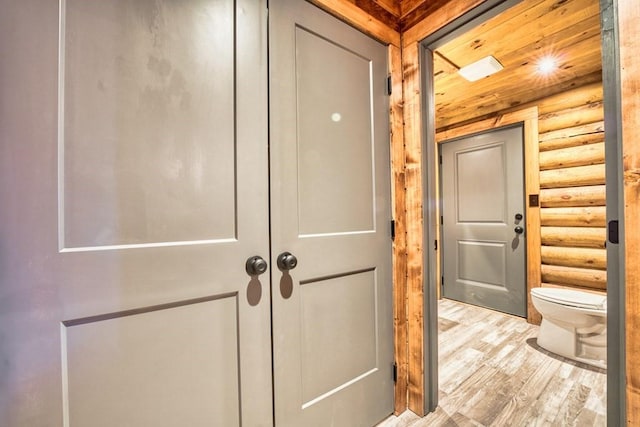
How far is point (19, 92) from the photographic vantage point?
→ 2.19 feet

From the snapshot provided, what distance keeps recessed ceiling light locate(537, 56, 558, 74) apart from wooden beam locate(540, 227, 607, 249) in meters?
1.45

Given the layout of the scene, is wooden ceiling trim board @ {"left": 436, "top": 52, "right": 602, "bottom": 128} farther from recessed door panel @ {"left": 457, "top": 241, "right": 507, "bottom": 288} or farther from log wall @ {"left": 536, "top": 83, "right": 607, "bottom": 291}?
recessed door panel @ {"left": 457, "top": 241, "right": 507, "bottom": 288}

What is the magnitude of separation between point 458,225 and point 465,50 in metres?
2.07

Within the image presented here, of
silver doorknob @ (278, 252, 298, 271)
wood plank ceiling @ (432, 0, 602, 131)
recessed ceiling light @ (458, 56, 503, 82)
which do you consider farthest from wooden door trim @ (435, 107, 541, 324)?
silver doorknob @ (278, 252, 298, 271)

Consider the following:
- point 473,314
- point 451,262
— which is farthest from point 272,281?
point 451,262

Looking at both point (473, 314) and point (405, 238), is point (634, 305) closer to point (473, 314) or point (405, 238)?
point (405, 238)

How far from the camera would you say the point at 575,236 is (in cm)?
246

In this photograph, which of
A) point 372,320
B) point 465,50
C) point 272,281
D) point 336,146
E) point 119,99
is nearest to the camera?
point 119,99

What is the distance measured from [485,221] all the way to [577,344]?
141cm

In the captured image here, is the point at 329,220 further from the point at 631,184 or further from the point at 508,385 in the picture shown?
the point at 508,385

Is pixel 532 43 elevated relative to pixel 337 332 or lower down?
elevated

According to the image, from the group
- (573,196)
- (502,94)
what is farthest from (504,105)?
(573,196)

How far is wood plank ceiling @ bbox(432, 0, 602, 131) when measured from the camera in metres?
1.63

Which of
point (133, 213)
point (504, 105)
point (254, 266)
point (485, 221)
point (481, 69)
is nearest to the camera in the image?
point (133, 213)
